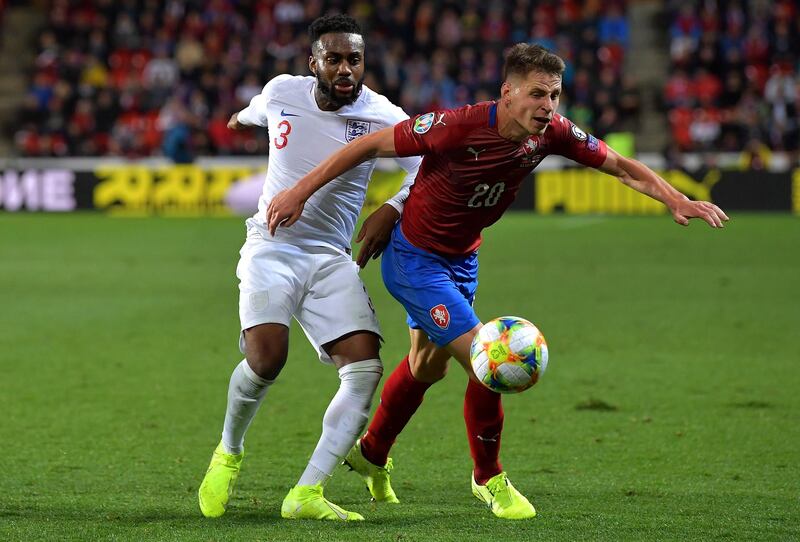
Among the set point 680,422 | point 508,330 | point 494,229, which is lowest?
point 494,229

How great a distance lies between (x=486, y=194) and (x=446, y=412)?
2.41 meters

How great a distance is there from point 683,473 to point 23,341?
5.73m

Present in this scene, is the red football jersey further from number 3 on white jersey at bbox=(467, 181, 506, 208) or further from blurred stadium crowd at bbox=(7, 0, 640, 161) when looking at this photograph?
blurred stadium crowd at bbox=(7, 0, 640, 161)

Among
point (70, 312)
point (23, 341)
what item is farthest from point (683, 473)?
point (70, 312)

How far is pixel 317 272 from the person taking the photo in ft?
17.5

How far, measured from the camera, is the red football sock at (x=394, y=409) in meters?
5.50

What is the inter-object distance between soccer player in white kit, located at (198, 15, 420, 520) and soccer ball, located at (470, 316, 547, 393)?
0.52 m

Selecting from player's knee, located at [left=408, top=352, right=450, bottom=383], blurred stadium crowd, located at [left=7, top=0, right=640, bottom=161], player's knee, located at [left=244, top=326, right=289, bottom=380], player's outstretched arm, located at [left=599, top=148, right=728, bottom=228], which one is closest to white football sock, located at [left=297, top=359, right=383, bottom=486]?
player's knee, located at [left=244, top=326, right=289, bottom=380]

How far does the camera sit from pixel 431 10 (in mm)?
26812

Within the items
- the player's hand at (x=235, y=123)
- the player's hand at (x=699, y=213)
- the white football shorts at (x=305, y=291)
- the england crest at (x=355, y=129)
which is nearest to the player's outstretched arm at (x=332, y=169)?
the white football shorts at (x=305, y=291)

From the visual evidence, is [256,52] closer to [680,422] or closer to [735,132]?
[735,132]

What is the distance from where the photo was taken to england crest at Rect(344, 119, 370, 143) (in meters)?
5.40

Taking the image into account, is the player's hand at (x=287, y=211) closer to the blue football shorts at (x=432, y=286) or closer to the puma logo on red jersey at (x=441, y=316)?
the blue football shorts at (x=432, y=286)

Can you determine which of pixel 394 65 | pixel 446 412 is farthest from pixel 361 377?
pixel 394 65
